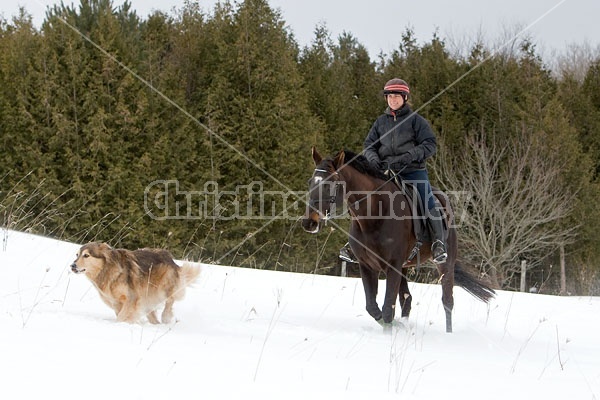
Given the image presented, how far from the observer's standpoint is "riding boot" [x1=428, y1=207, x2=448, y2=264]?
728cm

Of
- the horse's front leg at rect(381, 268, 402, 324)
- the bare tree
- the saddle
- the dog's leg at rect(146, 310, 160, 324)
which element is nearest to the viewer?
the dog's leg at rect(146, 310, 160, 324)

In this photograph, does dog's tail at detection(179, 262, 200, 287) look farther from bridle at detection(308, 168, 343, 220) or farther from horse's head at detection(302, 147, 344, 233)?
bridle at detection(308, 168, 343, 220)

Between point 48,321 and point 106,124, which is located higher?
point 106,124

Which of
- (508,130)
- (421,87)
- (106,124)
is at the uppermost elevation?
(421,87)

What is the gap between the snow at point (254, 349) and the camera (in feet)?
11.3

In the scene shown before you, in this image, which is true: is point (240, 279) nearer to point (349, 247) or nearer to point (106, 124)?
point (349, 247)

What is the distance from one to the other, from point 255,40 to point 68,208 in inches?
405

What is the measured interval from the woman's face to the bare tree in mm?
15109

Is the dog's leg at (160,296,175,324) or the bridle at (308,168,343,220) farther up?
the bridle at (308,168,343,220)

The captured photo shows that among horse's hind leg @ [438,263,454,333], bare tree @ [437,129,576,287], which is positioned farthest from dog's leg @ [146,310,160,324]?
bare tree @ [437,129,576,287]

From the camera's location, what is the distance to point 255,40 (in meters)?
24.9

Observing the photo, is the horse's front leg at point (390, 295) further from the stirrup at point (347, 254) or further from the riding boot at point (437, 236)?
the stirrup at point (347, 254)

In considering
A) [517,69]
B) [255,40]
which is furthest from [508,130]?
[255,40]

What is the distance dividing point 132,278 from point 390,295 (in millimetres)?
2827
